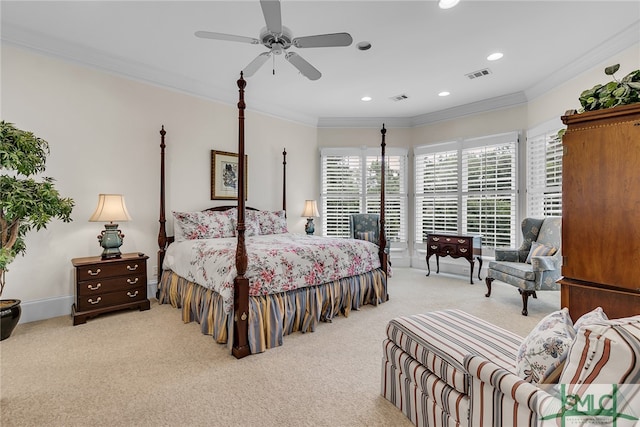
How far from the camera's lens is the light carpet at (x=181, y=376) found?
183 centimetres

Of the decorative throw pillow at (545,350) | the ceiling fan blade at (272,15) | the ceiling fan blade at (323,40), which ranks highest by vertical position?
the ceiling fan blade at (272,15)

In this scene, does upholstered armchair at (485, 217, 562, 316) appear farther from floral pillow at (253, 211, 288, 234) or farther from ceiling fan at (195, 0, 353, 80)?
ceiling fan at (195, 0, 353, 80)

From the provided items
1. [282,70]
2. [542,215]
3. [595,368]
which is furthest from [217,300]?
[542,215]

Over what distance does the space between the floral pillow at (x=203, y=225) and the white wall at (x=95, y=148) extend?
40cm

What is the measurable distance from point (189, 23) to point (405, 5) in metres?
2.09

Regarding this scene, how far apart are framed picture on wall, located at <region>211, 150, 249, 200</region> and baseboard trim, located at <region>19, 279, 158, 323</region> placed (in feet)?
7.10

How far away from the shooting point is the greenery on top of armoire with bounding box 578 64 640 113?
1.85 meters

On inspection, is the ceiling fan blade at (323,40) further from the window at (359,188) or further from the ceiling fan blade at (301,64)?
the window at (359,188)

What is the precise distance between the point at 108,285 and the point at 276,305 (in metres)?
2.03

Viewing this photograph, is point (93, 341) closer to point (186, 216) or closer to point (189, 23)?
point (186, 216)

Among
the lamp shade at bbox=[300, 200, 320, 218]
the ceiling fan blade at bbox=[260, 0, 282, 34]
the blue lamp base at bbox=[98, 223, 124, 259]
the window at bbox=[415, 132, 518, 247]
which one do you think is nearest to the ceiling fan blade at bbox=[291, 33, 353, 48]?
the ceiling fan blade at bbox=[260, 0, 282, 34]

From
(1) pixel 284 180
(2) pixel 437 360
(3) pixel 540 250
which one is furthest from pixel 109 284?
(3) pixel 540 250

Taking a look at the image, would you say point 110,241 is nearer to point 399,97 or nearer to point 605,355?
point 605,355

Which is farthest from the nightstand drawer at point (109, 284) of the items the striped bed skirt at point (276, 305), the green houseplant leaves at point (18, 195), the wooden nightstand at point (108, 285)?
the green houseplant leaves at point (18, 195)
